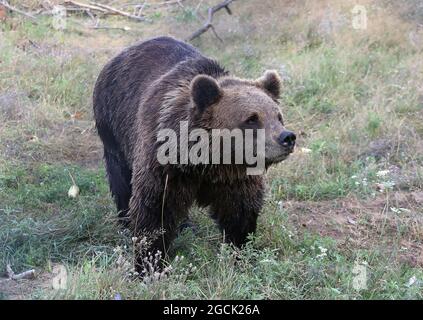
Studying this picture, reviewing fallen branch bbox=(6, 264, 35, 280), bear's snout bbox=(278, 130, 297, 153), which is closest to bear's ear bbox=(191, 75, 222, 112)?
bear's snout bbox=(278, 130, 297, 153)

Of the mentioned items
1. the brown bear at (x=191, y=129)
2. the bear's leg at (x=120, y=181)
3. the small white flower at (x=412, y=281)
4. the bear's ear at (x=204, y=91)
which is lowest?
the small white flower at (x=412, y=281)

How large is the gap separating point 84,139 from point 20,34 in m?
3.30

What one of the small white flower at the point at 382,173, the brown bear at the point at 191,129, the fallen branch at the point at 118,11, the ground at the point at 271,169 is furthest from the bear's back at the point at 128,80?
the fallen branch at the point at 118,11

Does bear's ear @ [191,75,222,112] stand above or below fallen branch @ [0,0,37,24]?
below

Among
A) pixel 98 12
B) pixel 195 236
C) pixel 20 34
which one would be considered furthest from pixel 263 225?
pixel 98 12

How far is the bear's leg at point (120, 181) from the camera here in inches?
234

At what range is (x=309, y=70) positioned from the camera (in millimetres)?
9172

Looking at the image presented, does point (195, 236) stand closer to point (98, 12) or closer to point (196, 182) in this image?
point (196, 182)

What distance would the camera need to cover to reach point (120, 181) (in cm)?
603

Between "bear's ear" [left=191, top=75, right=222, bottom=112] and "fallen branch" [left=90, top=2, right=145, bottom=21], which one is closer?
"bear's ear" [left=191, top=75, right=222, bottom=112]

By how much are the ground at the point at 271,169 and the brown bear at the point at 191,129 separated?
1.02 feet

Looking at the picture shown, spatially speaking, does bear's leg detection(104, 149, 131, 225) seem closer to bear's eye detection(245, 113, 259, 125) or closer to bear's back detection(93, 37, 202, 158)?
bear's back detection(93, 37, 202, 158)

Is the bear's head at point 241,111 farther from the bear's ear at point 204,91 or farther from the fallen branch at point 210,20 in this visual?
the fallen branch at point 210,20

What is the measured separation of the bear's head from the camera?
453 cm
